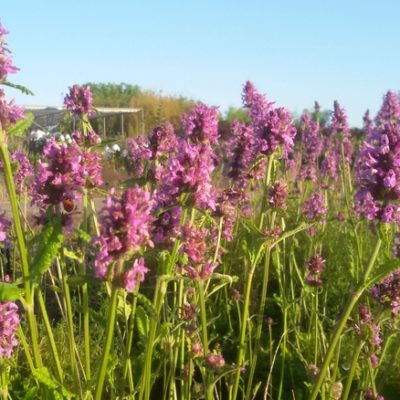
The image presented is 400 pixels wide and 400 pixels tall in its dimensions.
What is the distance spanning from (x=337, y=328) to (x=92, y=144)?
1.40 m

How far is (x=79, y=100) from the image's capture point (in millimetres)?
3137

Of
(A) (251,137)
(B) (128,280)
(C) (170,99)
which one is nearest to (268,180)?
(A) (251,137)

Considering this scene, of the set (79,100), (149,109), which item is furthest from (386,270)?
(149,109)

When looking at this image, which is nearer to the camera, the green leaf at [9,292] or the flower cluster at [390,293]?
the green leaf at [9,292]

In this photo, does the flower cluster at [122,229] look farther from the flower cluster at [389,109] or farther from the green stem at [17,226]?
the flower cluster at [389,109]

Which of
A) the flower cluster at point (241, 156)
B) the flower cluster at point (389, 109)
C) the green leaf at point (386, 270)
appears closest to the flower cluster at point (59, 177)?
the green leaf at point (386, 270)

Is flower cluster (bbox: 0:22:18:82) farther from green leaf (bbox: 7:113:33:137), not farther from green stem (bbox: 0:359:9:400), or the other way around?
green stem (bbox: 0:359:9:400)

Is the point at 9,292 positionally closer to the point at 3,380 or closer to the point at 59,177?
the point at 59,177

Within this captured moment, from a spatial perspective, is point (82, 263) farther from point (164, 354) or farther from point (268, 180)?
point (268, 180)

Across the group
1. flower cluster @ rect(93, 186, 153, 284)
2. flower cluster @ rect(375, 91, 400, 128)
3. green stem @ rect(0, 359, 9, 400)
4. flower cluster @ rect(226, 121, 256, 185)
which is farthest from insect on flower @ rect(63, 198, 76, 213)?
flower cluster @ rect(375, 91, 400, 128)

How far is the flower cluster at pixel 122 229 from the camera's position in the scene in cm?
154

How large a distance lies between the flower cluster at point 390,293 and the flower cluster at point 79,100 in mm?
1812

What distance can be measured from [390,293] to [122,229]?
1443 mm

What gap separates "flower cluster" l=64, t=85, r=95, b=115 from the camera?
311 cm
